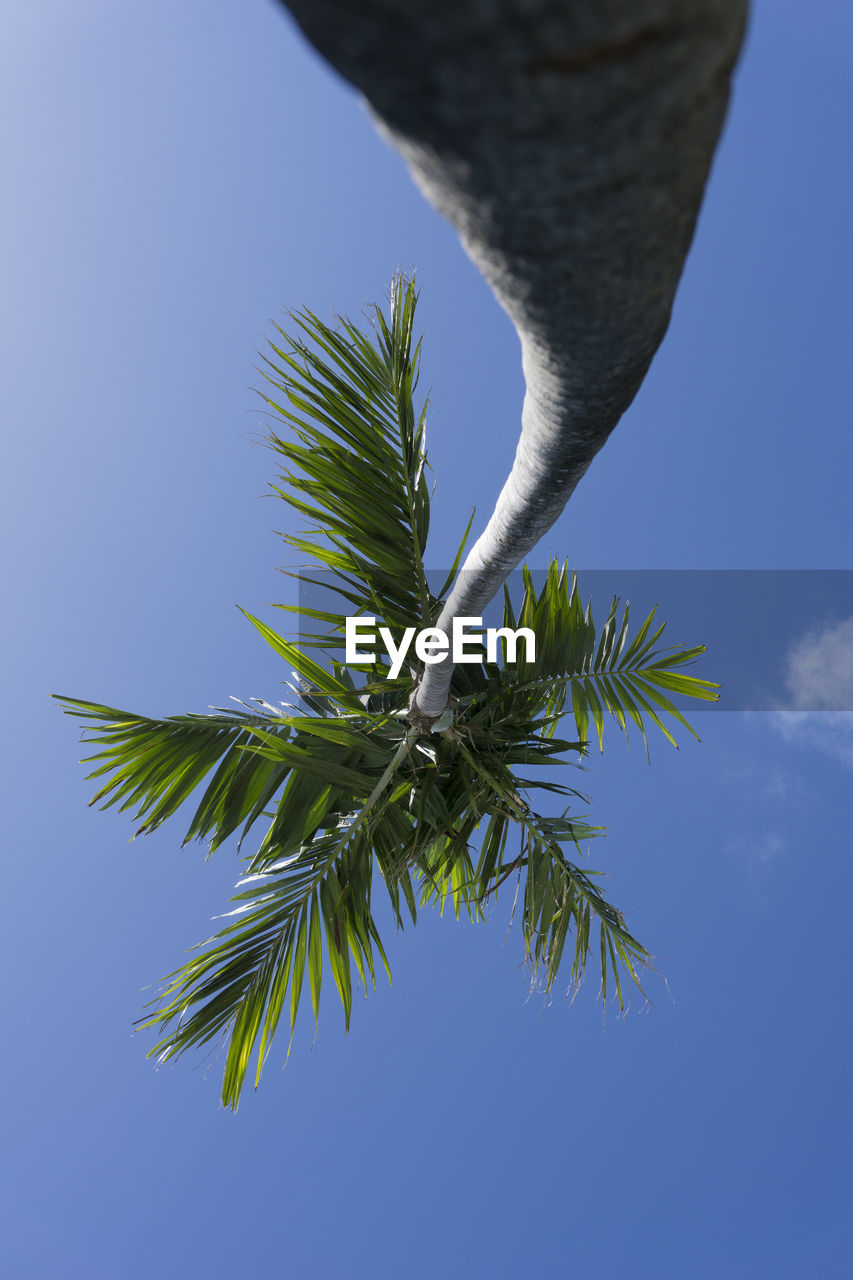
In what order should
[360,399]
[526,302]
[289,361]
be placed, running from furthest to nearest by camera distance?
1. [360,399]
2. [289,361]
3. [526,302]

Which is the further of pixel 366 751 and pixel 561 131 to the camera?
pixel 366 751

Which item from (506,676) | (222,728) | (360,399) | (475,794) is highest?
(360,399)

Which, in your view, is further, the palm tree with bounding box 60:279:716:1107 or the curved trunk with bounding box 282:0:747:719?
the palm tree with bounding box 60:279:716:1107

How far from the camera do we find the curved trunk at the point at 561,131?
0.38 metres

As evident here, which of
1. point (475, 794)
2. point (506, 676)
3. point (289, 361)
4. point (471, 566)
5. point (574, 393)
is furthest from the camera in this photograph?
point (506, 676)

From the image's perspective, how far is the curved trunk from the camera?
0.38 m

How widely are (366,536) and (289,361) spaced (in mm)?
665

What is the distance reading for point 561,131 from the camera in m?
0.44

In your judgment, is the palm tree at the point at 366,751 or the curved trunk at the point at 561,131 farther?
the palm tree at the point at 366,751

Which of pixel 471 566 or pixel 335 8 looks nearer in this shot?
pixel 335 8

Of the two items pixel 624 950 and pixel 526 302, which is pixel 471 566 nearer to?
pixel 526 302

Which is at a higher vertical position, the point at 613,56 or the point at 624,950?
the point at 613,56

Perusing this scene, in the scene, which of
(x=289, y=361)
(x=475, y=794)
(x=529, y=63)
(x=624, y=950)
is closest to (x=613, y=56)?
(x=529, y=63)

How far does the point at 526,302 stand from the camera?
0.59 m
